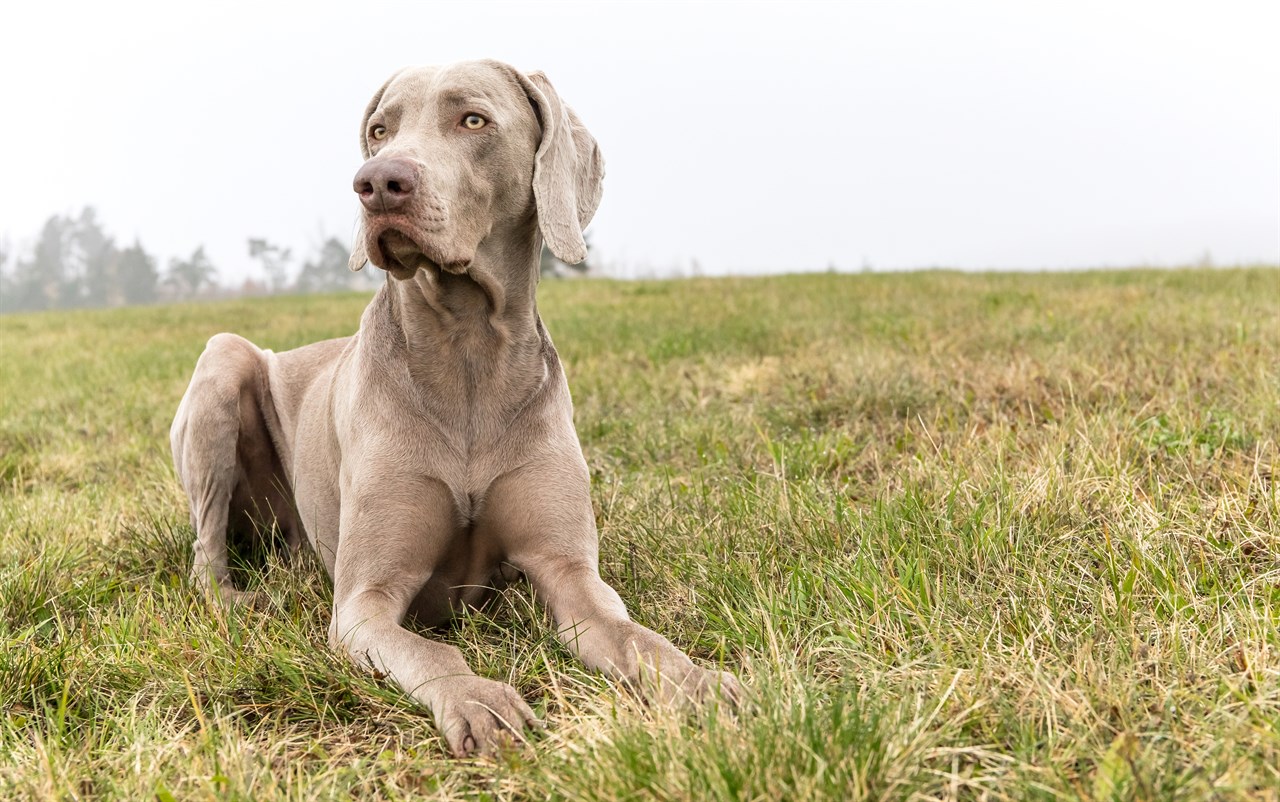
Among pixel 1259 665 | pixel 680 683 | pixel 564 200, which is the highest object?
pixel 564 200

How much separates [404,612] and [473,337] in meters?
0.76

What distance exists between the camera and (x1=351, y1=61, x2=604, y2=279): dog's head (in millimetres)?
2375

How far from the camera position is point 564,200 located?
2.76m

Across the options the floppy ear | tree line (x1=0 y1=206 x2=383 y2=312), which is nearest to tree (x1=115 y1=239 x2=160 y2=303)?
tree line (x1=0 y1=206 x2=383 y2=312)

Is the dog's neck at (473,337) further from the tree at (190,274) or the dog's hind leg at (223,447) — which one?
the tree at (190,274)

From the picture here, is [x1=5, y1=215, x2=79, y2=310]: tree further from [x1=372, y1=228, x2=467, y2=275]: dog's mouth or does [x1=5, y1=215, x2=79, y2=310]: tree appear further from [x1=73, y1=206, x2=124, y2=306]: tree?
[x1=372, y1=228, x2=467, y2=275]: dog's mouth

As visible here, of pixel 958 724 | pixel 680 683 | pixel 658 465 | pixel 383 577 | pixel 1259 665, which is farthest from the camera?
pixel 658 465

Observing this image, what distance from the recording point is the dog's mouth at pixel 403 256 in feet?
7.90

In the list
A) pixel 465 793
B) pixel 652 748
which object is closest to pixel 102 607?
pixel 465 793

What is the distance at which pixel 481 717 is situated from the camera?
77.2 inches

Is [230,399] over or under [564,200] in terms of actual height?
under

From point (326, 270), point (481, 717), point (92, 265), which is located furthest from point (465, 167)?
point (92, 265)

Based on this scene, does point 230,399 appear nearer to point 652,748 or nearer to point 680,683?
point 680,683

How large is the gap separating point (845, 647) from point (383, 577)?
1189mm
